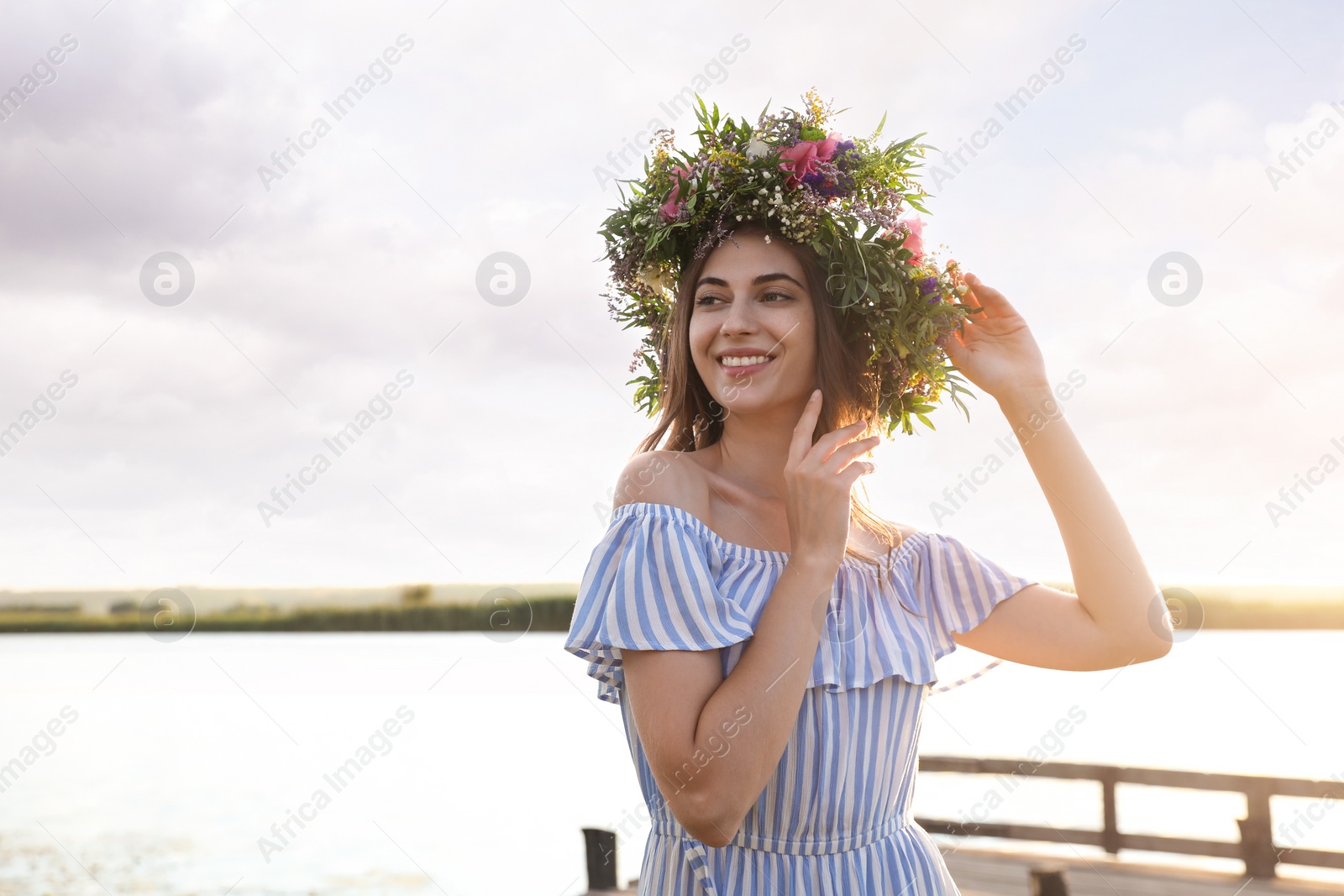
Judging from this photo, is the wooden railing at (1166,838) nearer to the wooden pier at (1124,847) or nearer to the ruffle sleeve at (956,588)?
the wooden pier at (1124,847)

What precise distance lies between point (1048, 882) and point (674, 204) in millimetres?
4715

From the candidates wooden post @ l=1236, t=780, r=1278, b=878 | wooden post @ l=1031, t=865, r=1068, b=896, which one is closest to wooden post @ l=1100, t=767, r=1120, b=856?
wooden post @ l=1236, t=780, r=1278, b=878

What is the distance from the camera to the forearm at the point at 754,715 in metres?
1.71

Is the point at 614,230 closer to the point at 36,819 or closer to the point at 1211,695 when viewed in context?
the point at 36,819

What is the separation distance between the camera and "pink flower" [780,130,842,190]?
7.57 ft

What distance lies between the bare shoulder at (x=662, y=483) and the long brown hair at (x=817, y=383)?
123 millimetres

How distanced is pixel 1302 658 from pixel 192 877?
51905 mm

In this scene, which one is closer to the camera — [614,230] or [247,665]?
[614,230]

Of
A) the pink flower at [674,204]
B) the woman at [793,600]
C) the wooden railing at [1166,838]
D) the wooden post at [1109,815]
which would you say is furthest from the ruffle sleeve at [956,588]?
the wooden post at [1109,815]

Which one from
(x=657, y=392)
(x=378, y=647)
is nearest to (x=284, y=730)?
(x=657, y=392)

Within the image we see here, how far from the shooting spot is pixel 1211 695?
131 ft

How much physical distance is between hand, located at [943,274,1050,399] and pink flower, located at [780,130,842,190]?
477 mm

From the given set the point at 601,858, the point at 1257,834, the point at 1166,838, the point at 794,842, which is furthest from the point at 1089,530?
the point at 1166,838

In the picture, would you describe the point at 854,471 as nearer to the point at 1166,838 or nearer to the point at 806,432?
the point at 806,432
